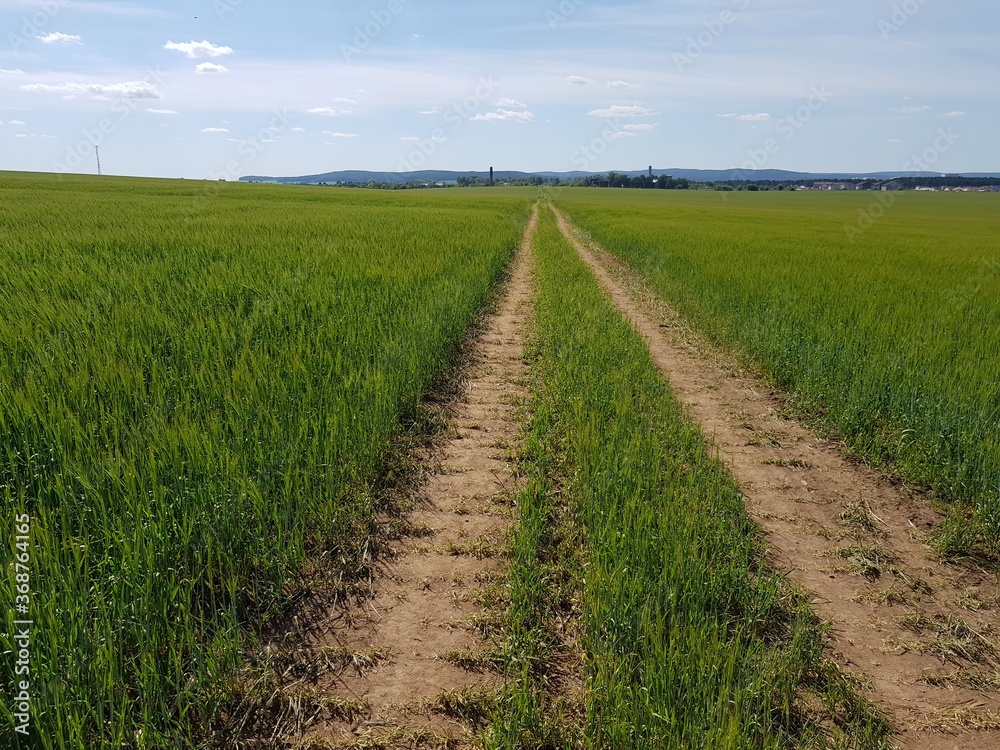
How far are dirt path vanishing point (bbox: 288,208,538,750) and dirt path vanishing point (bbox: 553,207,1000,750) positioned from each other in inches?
69.9

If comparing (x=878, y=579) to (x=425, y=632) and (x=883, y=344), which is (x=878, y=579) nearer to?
(x=425, y=632)

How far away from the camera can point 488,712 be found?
2.27m

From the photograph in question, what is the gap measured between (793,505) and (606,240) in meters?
18.5


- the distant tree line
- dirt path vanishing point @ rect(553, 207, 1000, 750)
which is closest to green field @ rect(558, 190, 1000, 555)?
dirt path vanishing point @ rect(553, 207, 1000, 750)

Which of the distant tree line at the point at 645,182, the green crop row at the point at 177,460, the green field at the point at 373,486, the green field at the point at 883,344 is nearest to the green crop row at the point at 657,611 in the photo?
the green field at the point at 373,486

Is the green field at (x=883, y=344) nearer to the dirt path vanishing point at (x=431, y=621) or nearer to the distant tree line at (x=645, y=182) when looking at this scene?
the dirt path vanishing point at (x=431, y=621)

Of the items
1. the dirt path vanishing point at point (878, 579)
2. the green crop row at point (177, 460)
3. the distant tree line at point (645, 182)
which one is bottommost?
the dirt path vanishing point at point (878, 579)

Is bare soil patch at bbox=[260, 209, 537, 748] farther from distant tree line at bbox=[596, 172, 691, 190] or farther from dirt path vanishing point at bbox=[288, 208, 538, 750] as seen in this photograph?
distant tree line at bbox=[596, 172, 691, 190]

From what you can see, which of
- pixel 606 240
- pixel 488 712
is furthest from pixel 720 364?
pixel 606 240

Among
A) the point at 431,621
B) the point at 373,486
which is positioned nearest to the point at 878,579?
the point at 431,621

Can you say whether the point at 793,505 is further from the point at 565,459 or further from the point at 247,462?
the point at 247,462

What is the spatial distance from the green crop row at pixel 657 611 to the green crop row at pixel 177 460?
3.88 feet

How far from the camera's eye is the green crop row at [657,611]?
7.11 ft

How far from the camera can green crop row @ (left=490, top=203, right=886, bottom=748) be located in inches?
85.3
